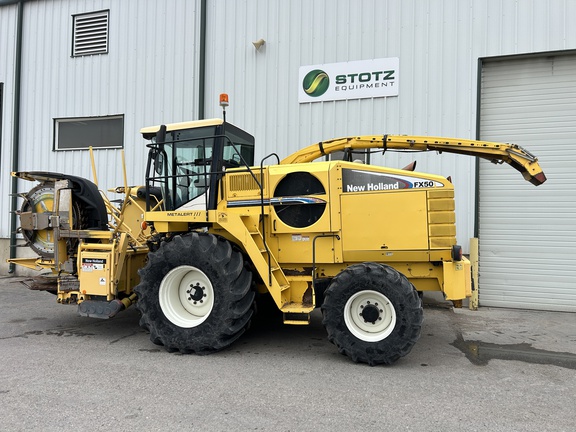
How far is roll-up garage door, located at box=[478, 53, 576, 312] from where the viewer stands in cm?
809

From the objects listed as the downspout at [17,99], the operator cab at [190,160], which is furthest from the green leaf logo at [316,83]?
the downspout at [17,99]

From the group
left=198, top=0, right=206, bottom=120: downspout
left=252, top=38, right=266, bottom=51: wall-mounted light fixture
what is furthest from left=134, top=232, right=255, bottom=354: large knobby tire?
left=252, top=38, right=266, bottom=51: wall-mounted light fixture

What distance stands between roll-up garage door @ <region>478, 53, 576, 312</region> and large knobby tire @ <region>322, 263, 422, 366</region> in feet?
14.9

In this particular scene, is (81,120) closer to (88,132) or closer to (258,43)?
(88,132)

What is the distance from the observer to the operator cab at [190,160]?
5.59 m

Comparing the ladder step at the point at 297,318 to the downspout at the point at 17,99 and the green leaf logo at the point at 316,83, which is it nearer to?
the green leaf logo at the point at 316,83

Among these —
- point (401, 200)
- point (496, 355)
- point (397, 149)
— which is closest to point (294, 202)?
point (401, 200)

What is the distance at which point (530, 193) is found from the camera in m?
8.25

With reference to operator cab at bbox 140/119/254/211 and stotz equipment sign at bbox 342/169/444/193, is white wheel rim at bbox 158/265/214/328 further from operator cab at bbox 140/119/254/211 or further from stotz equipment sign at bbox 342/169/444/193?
stotz equipment sign at bbox 342/169/444/193

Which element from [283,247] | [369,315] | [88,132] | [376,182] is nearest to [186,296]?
[283,247]

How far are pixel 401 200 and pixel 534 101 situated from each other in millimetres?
5117

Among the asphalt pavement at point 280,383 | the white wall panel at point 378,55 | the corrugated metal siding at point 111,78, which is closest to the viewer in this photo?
the asphalt pavement at point 280,383

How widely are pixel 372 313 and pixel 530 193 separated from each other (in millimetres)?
5325

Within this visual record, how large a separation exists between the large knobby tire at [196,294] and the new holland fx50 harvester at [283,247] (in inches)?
0.5
